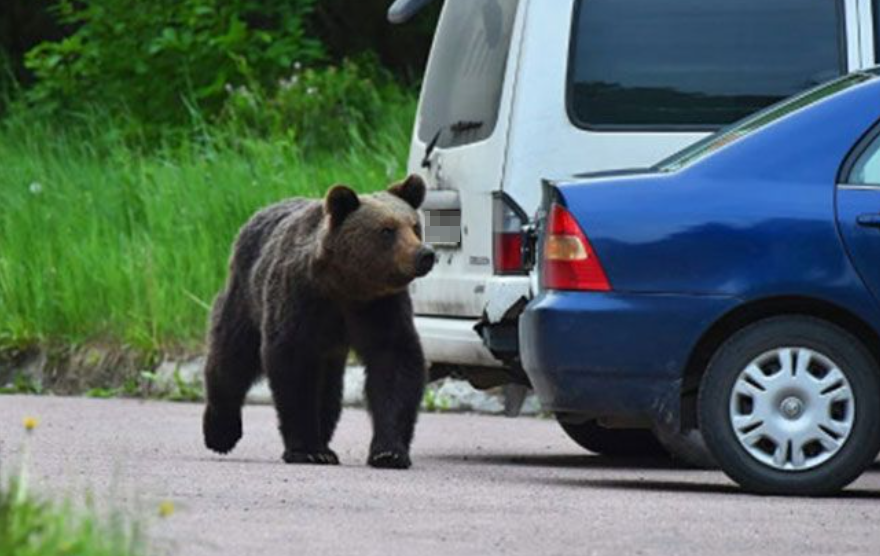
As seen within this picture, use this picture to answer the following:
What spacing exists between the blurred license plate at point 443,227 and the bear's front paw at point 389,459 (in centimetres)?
140

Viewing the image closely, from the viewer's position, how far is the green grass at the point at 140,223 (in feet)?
60.7

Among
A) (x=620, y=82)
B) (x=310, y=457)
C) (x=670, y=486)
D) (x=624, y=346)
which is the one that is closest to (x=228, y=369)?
(x=310, y=457)

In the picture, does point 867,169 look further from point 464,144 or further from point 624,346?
point 464,144

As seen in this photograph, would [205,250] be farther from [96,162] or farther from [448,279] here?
[448,279]

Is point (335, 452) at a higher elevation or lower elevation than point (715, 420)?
lower

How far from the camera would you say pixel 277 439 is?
14.7 metres

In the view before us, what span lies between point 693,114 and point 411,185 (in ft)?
3.75

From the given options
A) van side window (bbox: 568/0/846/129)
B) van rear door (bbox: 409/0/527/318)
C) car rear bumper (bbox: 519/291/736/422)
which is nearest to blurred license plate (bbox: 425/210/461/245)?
van rear door (bbox: 409/0/527/318)

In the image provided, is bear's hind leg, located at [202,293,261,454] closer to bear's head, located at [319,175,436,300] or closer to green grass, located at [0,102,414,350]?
bear's head, located at [319,175,436,300]

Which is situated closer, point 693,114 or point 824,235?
point 824,235

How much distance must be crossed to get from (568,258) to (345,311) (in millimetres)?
1413

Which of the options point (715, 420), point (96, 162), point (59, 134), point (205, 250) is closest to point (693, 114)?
point (715, 420)

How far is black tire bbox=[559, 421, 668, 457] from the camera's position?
551 inches

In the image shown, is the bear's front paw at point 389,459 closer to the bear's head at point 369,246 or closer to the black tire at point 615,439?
the bear's head at point 369,246
